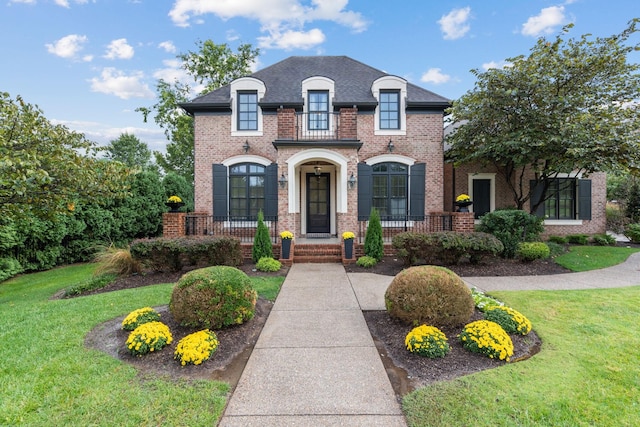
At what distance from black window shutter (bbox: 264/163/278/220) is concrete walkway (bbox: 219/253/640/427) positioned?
4.80 m

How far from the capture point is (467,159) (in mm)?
9953

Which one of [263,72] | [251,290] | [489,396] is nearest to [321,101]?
[263,72]

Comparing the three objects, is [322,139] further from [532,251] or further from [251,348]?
[251,348]

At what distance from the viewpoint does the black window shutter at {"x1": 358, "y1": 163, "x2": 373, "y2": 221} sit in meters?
10.5

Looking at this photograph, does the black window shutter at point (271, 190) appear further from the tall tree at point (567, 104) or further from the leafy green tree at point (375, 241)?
the tall tree at point (567, 104)

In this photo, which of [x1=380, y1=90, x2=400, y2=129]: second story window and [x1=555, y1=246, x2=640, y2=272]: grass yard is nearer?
[x1=555, y1=246, x2=640, y2=272]: grass yard

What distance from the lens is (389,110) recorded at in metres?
10.8

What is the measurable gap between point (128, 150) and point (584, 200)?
49525 mm

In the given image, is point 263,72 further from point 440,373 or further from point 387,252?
point 440,373

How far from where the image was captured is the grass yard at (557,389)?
229 centimetres

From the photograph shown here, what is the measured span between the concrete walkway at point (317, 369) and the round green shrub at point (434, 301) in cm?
67

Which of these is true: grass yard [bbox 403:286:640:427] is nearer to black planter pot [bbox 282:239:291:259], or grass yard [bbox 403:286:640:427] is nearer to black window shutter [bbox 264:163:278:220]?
black planter pot [bbox 282:239:291:259]

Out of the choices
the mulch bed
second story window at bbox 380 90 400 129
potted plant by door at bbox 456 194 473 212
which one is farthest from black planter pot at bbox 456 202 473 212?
the mulch bed

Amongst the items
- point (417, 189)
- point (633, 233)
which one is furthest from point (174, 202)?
point (633, 233)
